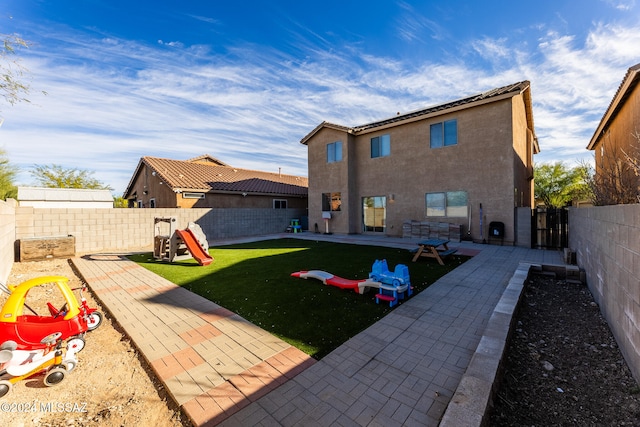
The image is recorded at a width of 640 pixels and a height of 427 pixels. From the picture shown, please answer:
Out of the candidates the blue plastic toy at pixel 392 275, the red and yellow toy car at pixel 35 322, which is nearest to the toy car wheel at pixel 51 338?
the red and yellow toy car at pixel 35 322

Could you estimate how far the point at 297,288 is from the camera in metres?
5.81

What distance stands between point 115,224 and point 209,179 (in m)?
8.39

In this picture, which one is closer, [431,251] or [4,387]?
[4,387]

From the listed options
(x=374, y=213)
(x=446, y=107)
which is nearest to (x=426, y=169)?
(x=446, y=107)

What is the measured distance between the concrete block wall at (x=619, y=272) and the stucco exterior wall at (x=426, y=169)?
22.4 feet

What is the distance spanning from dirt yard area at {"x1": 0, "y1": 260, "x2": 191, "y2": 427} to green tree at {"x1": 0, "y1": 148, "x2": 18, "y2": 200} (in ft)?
85.5

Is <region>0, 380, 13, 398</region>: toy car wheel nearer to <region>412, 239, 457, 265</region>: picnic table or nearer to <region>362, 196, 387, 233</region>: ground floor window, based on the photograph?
<region>412, 239, 457, 265</region>: picnic table

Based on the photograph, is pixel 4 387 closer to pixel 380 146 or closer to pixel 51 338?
pixel 51 338

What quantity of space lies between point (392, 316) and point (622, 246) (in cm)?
313

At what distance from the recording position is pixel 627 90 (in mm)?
8922

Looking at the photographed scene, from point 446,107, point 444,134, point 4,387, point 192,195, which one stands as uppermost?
point 446,107

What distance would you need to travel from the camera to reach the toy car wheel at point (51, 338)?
9.65 feet

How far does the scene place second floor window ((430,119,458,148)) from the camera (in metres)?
12.8

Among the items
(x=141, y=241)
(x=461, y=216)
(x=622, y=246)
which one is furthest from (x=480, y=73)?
(x=141, y=241)
